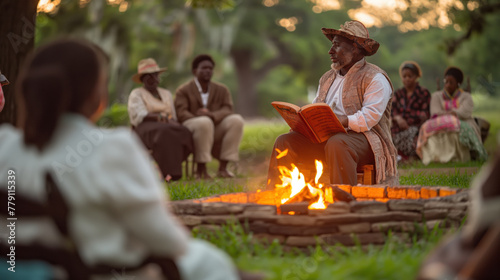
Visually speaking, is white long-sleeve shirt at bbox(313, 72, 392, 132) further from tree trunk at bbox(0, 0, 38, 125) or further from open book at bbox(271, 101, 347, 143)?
tree trunk at bbox(0, 0, 38, 125)

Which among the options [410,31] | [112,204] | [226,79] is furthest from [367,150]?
[410,31]

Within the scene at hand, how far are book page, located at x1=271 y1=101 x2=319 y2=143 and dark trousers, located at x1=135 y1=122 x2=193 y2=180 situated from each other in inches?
134

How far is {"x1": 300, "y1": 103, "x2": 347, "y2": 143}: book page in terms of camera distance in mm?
5855

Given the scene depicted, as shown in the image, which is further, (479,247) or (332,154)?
(332,154)

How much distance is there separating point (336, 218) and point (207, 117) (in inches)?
229

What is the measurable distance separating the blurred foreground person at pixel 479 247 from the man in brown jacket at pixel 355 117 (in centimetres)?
342

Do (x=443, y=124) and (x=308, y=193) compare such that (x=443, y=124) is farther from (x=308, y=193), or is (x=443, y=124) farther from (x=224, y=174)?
(x=308, y=193)

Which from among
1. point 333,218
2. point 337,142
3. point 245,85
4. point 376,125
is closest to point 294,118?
point 337,142

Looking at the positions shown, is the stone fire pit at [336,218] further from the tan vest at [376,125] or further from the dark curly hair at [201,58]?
the dark curly hair at [201,58]

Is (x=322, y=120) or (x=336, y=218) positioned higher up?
(x=322, y=120)

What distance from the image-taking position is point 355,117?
6301 millimetres

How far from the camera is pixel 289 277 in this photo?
367 centimetres

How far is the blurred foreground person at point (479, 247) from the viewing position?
2.42m

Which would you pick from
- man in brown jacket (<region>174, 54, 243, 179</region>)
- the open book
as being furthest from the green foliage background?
the open book
